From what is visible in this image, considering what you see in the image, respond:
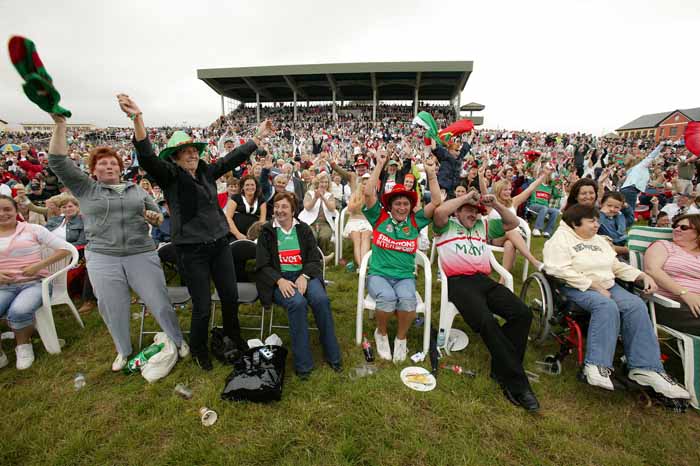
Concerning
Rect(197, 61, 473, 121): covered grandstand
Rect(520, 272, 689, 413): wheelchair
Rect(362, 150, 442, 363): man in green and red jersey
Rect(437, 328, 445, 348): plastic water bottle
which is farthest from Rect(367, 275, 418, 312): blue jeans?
Rect(197, 61, 473, 121): covered grandstand

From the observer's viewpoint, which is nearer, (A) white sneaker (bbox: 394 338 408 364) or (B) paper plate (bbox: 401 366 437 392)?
(B) paper plate (bbox: 401 366 437 392)

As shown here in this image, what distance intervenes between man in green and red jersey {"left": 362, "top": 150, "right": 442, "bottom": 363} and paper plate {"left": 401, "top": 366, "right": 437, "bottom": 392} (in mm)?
182

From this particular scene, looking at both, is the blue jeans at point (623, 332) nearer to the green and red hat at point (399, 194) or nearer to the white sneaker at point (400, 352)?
the white sneaker at point (400, 352)

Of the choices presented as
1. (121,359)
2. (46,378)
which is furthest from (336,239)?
(46,378)

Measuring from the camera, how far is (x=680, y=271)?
285cm

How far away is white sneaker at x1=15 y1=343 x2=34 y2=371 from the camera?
112 inches

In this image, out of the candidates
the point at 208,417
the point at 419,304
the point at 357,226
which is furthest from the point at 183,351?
the point at 357,226

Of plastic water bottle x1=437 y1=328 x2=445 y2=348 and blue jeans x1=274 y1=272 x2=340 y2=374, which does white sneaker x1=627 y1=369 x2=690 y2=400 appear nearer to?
plastic water bottle x1=437 y1=328 x2=445 y2=348

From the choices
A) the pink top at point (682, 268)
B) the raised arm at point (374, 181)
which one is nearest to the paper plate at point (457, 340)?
the raised arm at point (374, 181)

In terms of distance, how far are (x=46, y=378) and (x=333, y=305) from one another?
284cm

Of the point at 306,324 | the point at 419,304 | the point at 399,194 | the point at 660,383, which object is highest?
the point at 399,194

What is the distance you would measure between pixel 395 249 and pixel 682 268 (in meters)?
2.67

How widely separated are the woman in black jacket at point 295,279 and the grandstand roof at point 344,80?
116 ft

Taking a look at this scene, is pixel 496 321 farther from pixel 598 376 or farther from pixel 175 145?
pixel 175 145
